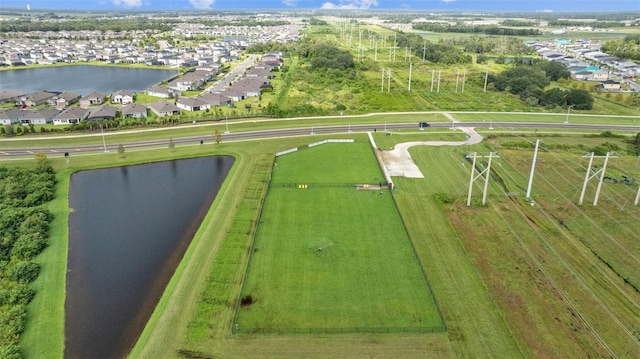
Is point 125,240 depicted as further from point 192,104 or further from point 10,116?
point 10,116

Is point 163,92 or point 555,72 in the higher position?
point 555,72

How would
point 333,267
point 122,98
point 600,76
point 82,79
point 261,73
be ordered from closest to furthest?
point 333,267, point 122,98, point 261,73, point 600,76, point 82,79

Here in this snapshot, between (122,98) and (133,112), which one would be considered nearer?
(133,112)

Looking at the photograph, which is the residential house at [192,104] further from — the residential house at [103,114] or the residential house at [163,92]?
the residential house at [103,114]

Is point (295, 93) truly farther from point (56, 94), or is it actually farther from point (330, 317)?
point (330, 317)

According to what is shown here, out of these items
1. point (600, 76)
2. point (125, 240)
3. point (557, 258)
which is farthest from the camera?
point (600, 76)

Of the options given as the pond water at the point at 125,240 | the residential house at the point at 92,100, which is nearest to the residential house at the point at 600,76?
the pond water at the point at 125,240

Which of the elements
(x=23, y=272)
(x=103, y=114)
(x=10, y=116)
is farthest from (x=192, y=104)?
(x=23, y=272)

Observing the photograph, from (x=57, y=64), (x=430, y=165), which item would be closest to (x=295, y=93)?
(x=430, y=165)
